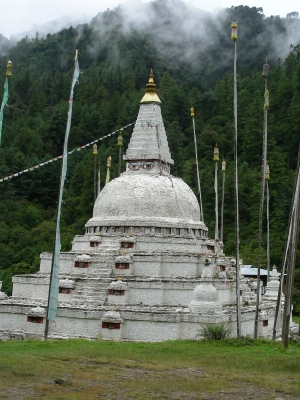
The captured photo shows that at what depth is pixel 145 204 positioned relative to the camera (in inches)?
1002

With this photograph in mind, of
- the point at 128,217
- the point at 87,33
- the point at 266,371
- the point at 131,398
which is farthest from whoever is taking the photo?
the point at 87,33

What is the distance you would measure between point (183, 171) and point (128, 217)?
101 ft

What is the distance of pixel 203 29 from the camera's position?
113125 millimetres

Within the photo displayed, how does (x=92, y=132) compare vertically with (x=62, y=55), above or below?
below

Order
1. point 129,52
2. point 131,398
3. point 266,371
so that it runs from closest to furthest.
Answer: point 131,398
point 266,371
point 129,52

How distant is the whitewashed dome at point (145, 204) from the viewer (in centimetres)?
2525

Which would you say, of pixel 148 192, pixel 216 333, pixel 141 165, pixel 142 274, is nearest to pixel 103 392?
pixel 216 333

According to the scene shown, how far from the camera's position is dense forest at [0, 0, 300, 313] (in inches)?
1902

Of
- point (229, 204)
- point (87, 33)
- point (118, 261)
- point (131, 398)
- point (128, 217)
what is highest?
point (87, 33)

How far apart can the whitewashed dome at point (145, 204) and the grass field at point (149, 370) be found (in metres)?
8.53

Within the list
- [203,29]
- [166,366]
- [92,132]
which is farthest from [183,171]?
[203,29]

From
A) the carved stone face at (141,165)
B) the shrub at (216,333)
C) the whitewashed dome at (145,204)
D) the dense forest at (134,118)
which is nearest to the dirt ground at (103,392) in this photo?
the shrub at (216,333)

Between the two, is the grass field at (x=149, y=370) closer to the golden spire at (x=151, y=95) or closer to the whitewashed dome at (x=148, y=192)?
the whitewashed dome at (x=148, y=192)

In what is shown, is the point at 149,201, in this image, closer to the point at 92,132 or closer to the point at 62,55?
the point at 92,132
